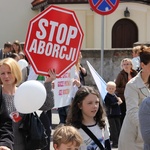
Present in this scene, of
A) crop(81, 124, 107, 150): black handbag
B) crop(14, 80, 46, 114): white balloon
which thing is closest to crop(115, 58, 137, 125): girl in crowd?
crop(81, 124, 107, 150): black handbag

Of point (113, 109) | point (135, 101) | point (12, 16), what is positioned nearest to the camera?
point (135, 101)

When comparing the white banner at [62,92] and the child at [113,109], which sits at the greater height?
the white banner at [62,92]

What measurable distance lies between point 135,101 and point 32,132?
132cm

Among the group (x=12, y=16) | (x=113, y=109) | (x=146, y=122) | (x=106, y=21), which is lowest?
(x=113, y=109)

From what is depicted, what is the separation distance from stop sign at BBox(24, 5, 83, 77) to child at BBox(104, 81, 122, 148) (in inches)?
113

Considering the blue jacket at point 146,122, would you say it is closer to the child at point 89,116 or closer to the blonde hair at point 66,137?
the blonde hair at point 66,137

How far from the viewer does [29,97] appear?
15.5ft

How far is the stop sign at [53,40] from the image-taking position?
19.2 feet

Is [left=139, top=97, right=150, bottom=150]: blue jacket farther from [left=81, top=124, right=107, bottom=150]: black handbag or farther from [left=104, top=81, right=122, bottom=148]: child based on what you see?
[left=104, top=81, right=122, bottom=148]: child

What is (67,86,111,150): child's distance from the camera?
4.92 meters

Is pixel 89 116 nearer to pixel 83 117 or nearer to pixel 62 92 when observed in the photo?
pixel 83 117

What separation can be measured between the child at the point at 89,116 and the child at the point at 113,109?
12.7ft

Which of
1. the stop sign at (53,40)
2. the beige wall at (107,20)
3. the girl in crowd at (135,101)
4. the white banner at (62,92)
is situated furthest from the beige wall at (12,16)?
the girl in crowd at (135,101)

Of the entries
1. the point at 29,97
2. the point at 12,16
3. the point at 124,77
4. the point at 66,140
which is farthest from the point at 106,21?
the point at 66,140
